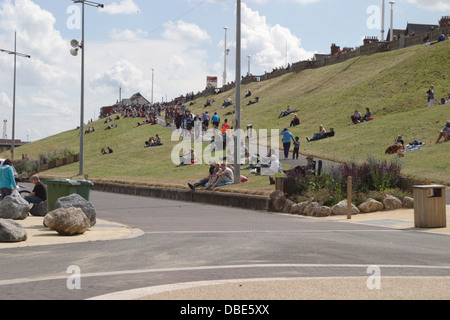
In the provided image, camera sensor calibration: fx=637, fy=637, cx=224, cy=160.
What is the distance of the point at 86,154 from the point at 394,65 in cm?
3057

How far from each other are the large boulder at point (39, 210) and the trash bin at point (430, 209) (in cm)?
1051

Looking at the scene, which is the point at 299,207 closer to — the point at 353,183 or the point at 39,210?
the point at 353,183

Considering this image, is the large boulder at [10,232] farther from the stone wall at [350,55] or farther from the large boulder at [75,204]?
the stone wall at [350,55]

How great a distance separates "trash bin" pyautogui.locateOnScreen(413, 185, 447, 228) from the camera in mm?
15445

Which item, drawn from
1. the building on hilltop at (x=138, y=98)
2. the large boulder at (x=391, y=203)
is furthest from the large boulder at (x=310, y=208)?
the building on hilltop at (x=138, y=98)

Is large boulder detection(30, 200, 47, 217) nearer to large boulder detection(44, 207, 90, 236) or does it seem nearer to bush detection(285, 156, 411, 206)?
large boulder detection(44, 207, 90, 236)

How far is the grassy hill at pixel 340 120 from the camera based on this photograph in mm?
31748

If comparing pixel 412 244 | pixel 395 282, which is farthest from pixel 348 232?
pixel 395 282

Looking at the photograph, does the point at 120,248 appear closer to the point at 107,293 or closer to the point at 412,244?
the point at 107,293

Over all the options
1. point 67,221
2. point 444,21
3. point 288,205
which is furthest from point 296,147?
point 444,21

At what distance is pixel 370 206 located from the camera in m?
19.3

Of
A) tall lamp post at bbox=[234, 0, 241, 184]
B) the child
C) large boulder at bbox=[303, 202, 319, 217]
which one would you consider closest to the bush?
large boulder at bbox=[303, 202, 319, 217]
